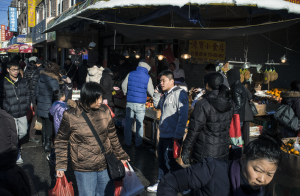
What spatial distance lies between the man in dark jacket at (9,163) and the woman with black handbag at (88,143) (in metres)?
0.43

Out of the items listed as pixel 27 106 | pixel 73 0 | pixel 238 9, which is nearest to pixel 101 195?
pixel 27 106

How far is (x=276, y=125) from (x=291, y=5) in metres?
3.80

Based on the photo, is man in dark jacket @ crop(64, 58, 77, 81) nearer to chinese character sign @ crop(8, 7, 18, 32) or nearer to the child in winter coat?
the child in winter coat

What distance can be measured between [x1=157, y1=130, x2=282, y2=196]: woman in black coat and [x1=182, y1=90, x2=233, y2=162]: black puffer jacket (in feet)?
4.20

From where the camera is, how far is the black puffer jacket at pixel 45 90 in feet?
18.3

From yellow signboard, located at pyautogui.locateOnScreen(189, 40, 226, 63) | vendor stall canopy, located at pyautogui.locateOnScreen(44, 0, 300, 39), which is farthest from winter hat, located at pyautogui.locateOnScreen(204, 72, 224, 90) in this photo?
yellow signboard, located at pyautogui.locateOnScreen(189, 40, 226, 63)

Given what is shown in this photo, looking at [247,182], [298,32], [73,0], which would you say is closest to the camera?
[247,182]

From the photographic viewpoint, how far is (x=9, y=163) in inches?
93.2

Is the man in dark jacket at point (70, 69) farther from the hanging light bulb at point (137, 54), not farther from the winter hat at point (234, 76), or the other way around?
the winter hat at point (234, 76)

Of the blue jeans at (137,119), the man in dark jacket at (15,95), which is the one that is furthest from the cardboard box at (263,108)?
the man in dark jacket at (15,95)

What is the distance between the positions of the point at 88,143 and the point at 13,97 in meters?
3.28

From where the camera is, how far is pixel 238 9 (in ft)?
25.0

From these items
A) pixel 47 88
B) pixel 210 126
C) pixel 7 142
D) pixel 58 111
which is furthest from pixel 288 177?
pixel 47 88

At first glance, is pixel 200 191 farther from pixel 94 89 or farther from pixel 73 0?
pixel 73 0
